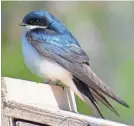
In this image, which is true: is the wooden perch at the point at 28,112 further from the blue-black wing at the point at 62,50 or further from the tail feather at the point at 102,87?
the blue-black wing at the point at 62,50

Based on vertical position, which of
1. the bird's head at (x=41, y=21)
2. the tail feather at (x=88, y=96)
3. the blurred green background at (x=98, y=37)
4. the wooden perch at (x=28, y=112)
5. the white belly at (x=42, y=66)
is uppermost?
the bird's head at (x=41, y=21)

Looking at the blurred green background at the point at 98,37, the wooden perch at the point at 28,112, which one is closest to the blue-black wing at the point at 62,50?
the wooden perch at the point at 28,112

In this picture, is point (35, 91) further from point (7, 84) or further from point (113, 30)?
point (113, 30)

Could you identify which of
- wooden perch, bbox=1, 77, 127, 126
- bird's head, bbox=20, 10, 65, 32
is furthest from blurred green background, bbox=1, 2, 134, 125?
wooden perch, bbox=1, 77, 127, 126

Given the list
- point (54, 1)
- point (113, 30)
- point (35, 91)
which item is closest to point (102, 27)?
point (113, 30)

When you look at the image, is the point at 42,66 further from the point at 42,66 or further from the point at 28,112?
the point at 28,112

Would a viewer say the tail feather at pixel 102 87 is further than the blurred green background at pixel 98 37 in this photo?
No
